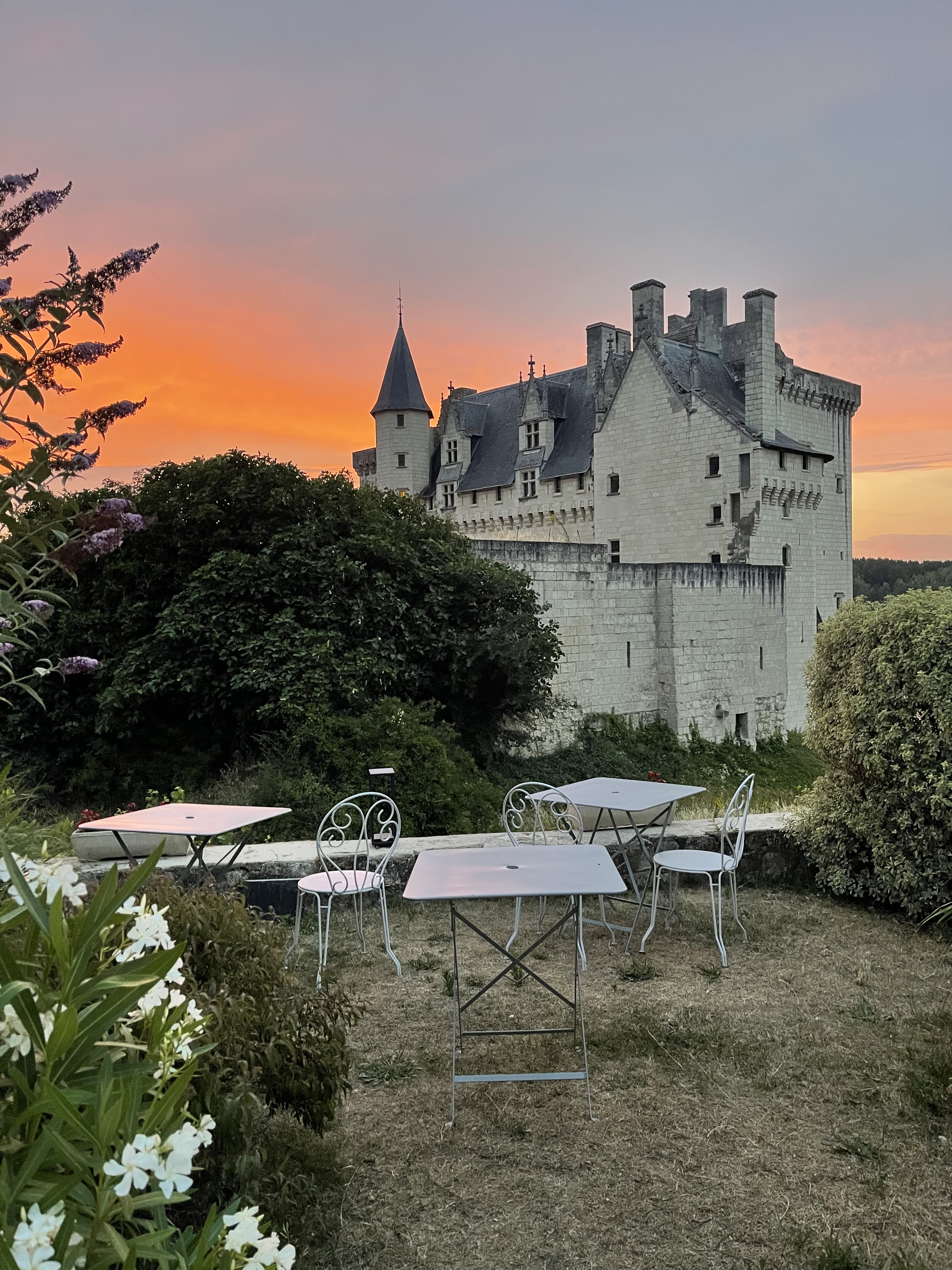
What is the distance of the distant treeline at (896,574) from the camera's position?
48.1 metres

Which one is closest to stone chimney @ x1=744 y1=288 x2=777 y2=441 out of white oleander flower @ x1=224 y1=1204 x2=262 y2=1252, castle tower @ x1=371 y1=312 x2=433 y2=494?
castle tower @ x1=371 y1=312 x2=433 y2=494

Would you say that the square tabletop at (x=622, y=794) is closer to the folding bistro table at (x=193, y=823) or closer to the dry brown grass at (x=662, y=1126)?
the dry brown grass at (x=662, y=1126)

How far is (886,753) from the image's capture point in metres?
5.27

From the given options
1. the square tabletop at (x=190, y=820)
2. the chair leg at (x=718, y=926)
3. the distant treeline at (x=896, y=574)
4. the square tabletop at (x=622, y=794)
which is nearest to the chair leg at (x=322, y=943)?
the square tabletop at (x=190, y=820)

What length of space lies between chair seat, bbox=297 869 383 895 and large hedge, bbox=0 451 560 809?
5936 millimetres

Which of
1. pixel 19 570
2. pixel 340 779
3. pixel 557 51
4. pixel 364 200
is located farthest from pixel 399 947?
pixel 364 200

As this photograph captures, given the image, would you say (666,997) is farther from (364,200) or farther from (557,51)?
(364,200)

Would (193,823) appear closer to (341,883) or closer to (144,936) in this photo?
(341,883)

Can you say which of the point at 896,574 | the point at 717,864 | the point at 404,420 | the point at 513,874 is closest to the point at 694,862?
the point at 717,864

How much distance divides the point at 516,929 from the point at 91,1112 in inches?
148

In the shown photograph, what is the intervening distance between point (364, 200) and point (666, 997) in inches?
347

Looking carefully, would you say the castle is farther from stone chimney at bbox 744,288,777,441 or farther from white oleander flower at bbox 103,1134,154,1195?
white oleander flower at bbox 103,1134,154,1195

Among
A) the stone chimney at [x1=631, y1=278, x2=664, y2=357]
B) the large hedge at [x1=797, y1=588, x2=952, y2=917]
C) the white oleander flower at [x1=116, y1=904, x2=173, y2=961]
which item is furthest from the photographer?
the stone chimney at [x1=631, y1=278, x2=664, y2=357]

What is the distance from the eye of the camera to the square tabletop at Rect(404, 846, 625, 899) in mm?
3080
